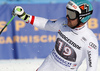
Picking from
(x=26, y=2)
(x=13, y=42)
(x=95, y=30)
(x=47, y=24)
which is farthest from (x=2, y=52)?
(x=47, y=24)

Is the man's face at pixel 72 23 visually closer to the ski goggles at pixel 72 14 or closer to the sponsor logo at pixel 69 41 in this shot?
the ski goggles at pixel 72 14

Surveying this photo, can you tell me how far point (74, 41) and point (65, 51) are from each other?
184mm

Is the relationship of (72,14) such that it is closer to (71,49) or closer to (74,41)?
(74,41)

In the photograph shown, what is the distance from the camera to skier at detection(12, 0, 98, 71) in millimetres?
3541

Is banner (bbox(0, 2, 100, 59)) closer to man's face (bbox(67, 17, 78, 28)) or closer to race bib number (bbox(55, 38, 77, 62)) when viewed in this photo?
race bib number (bbox(55, 38, 77, 62))

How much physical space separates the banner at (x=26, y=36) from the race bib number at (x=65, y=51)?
166 inches

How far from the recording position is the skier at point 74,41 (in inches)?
139

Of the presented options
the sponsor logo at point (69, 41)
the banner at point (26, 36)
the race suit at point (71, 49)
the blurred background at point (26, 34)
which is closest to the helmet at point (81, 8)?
the race suit at point (71, 49)

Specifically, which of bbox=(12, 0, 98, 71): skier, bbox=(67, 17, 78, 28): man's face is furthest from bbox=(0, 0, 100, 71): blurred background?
bbox=(67, 17, 78, 28): man's face

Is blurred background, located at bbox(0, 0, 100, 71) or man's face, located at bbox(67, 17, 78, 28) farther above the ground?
man's face, located at bbox(67, 17, 78, 28)

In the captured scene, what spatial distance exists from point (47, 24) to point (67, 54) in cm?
60

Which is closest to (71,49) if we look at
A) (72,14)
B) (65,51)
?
(65,51)

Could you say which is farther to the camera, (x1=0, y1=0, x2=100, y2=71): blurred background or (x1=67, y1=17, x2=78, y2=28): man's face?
(x1=0, y1=0, x2=100, y2=71): blurred background

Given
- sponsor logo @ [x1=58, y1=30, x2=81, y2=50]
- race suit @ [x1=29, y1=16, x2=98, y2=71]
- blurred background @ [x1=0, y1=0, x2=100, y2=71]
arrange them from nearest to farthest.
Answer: race suit @ [x1=29, y1=16, x2=98, y2=71], sponsor logo @ [x1=58, y1=30, x2=81, y2=50], blurred background @ [x1=0, y1=0, x2=100, y2=71]
